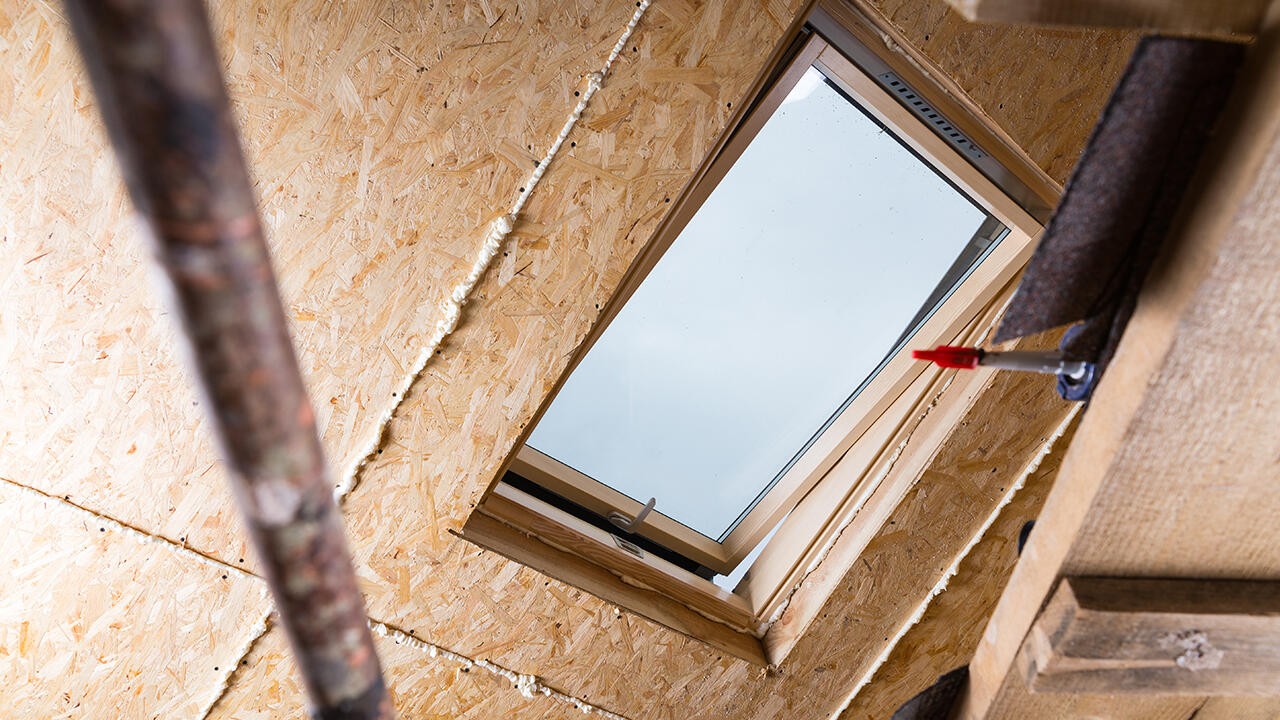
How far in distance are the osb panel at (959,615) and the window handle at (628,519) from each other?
741 millimetres

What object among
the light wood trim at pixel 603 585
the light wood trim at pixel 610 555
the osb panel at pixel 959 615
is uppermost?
the osb panel at pixel 959 615

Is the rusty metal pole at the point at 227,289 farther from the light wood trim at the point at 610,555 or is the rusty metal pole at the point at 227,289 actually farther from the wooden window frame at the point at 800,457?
the light wood trim at the point at 610,555

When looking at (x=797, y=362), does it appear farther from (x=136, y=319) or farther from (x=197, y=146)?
(x=197, y=146)

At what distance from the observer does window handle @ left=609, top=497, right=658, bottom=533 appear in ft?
6.35

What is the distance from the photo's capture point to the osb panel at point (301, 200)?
1.17m

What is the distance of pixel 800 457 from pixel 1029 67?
105cm

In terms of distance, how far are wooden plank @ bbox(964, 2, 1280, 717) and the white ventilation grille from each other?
888 millimetres

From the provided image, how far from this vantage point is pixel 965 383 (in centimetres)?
161

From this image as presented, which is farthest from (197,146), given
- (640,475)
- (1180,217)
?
(640,475)

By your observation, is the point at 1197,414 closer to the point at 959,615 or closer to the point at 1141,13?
the point at 1141,13

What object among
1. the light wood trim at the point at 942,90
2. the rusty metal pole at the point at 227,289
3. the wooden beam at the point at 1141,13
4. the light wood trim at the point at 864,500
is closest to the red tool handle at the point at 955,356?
the wooden beam at the point at 1141,13

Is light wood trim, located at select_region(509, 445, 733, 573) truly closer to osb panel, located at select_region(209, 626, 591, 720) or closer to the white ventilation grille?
osb panel, located at select_region(209, 626, 591, 720)

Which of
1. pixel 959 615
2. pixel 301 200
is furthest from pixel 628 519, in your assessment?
pixel 301 200

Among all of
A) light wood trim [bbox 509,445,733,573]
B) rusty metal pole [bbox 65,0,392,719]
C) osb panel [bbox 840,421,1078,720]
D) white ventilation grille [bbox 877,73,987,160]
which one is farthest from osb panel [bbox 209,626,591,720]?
white ventilation grille [bbox 877,73,987,160]
